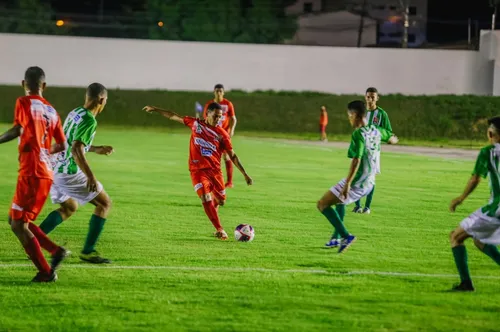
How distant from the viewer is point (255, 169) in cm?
2527

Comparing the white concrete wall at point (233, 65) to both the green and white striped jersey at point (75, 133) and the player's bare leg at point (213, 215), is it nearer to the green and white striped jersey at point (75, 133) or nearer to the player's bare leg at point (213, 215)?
the player's bare leg at point (213, 215)

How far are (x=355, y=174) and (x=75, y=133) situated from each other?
3.31 meters

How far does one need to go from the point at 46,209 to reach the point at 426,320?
9009mm

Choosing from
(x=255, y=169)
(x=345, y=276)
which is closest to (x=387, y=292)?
(x=345, y=276)

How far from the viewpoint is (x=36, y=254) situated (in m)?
8.81

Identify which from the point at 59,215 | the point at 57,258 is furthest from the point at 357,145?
the point at 57,258

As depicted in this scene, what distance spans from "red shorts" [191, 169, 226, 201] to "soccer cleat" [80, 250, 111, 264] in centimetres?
265

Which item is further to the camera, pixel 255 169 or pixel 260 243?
pixel 255 169

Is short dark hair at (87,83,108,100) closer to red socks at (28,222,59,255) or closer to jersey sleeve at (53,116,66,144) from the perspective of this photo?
jersey sleeve at (53,116,66,144)

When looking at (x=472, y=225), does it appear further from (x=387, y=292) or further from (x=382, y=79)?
(x=382, y=79)

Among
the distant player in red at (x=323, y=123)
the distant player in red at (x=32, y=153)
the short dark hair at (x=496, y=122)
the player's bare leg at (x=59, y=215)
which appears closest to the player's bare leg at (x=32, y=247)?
the distant player in red at (x=32, y=153)

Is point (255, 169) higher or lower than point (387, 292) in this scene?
lower

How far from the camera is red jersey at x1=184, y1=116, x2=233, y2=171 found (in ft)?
42.3

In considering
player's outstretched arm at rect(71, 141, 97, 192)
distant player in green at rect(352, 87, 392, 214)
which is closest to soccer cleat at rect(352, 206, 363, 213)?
distant player in green at rect(352, 87, 392, 214)
